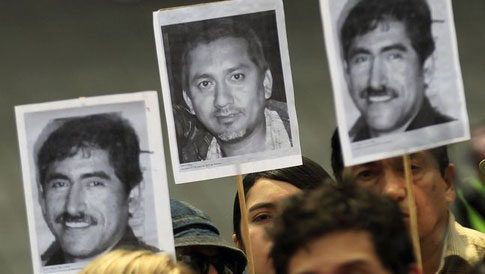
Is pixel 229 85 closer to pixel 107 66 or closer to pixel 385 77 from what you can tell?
pixel 385 77

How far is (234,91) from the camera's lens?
2.30 m

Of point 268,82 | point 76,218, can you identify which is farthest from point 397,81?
point 76,218

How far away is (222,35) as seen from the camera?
231 centimetres

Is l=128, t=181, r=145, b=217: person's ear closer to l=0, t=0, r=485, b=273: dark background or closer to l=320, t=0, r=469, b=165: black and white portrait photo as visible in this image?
l=320, t=0, r=469, b=165: black and white portrait photo

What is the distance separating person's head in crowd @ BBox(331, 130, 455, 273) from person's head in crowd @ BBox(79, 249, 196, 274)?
0.47 meters

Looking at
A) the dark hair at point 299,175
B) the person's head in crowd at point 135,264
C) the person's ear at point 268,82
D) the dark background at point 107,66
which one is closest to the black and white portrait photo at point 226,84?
the person's ear at point 268,82

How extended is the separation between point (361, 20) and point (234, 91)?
0.34m

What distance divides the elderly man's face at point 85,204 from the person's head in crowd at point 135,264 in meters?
0.36

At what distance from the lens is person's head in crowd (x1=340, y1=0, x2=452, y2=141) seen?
208 cm

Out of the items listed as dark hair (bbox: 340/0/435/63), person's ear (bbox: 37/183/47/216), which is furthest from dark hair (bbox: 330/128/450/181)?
person's ear (bbox: 37/183/47/216)

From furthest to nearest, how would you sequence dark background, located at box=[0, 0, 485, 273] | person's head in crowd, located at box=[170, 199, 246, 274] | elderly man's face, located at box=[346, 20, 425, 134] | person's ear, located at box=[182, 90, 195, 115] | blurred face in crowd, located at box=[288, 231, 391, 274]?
1. dark background, located at box=[0, 0, 485, 273]
2. person's head in crowd, located at box=[170, 199, 246, 274]
3. person's ear, located at box=[182, 90, 195, 115]
4. elderly man's face, located at box=[346, 20, 425, 134]
5. blurred face in crowd, located at box=[288, 231, 391, 274]

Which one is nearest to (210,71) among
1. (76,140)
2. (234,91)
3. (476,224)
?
(234,91)

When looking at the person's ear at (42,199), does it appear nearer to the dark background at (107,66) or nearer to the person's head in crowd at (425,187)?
the person's head in crowd at (425,187)

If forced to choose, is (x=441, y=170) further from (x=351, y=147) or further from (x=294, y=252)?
(x=294, y=252)
